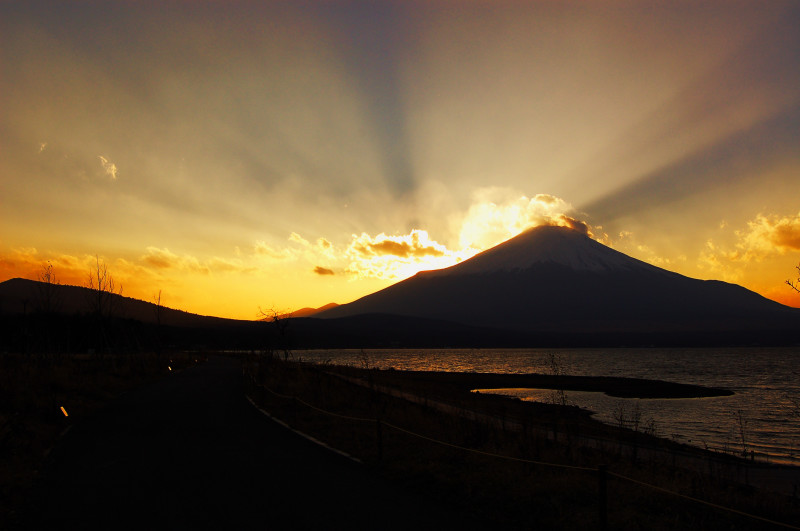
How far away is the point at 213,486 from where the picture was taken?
31.2 ft

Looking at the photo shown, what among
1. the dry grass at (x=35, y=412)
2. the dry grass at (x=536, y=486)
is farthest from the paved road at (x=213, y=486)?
the dry grass at (x=536, y=486)

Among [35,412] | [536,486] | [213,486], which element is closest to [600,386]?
[536,486]

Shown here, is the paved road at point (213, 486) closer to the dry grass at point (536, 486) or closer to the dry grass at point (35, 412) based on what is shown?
the dry grass at point (35, 412)

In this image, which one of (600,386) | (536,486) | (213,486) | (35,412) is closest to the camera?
(536,486)

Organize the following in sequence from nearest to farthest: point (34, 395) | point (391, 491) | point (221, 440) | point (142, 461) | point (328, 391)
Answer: point (391, 491) < point (142, 461) < point (221, 440) < point (34, 395) < point (328, 391)

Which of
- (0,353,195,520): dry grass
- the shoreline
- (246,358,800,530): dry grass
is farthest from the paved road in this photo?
the shoreline

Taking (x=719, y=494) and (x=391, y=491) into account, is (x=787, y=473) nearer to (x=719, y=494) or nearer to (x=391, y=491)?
(x=719, y=494)

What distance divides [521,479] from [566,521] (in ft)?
6.73

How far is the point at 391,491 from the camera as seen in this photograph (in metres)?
9.16

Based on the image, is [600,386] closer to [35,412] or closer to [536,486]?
[536,486]

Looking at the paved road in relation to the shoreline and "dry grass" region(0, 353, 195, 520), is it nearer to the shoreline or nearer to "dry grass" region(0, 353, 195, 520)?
"dry grass" region(0, 353, 195, 520)

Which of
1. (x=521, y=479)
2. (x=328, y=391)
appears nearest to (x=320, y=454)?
(x=521, y=479)

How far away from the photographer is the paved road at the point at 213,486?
7.62m

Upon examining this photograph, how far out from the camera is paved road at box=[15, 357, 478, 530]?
25.0 feet
